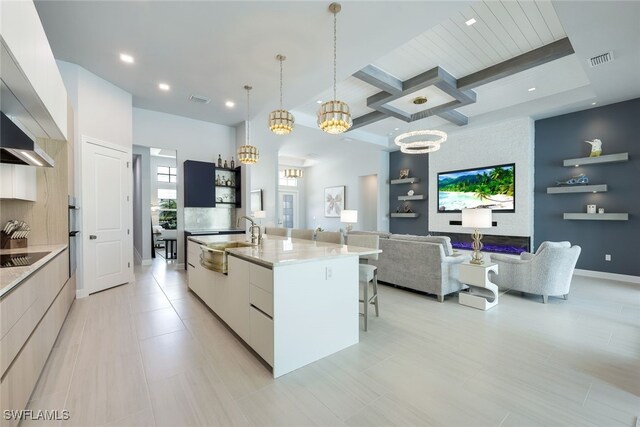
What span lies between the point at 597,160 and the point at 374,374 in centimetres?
595

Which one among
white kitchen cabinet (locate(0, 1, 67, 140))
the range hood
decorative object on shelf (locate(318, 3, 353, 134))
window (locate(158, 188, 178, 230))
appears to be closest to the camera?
white kitchen cabinet (locate(0, 1, 67, 140))

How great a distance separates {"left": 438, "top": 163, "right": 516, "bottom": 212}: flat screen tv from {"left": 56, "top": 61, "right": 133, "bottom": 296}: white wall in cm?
719

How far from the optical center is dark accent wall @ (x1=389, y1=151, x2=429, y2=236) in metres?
7.93

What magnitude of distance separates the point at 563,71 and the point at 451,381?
5298 millimetres

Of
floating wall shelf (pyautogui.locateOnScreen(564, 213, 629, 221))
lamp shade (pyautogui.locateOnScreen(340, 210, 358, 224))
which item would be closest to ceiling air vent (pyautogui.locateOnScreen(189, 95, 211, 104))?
lamp shade (pyautogui.locateOnScreen(340, 210, 358, 224))

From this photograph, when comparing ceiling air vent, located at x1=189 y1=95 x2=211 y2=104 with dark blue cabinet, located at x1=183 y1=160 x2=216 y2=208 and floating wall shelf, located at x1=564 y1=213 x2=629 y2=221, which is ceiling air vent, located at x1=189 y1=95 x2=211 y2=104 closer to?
dark blue cabinet, located at x1=183 y1=160 x2=216 y2=208

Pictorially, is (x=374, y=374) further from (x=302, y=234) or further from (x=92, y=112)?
Answer: (x=92, y=112)

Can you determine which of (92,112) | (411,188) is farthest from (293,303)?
(411,188)

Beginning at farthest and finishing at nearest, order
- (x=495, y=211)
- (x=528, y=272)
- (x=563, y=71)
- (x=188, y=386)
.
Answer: (x=495, y=211) < (x=563, y=71) < (x=528, y=272) < (x=188, y=386)

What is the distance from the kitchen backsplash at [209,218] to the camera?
606 centimetres

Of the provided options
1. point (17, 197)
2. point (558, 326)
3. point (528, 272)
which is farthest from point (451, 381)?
point (17, 197)

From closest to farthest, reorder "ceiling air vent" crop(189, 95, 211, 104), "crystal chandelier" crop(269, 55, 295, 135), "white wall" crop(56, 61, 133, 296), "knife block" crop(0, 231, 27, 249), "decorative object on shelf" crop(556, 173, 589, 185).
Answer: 1. "knife block" crop(0, 231, 27, 249)
2. "crystal chandelier" crop(269, 55, 295, 135)
3. "white wall" crop(56, 61, 133, 296)
4. "ceiling air vent" crop(189, 95, 211, 104)
5. "decorative object on shelf" crop(556, 173, 589, 185)

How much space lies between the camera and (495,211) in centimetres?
627

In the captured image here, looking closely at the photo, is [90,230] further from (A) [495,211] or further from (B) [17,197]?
(A) [495,211]
